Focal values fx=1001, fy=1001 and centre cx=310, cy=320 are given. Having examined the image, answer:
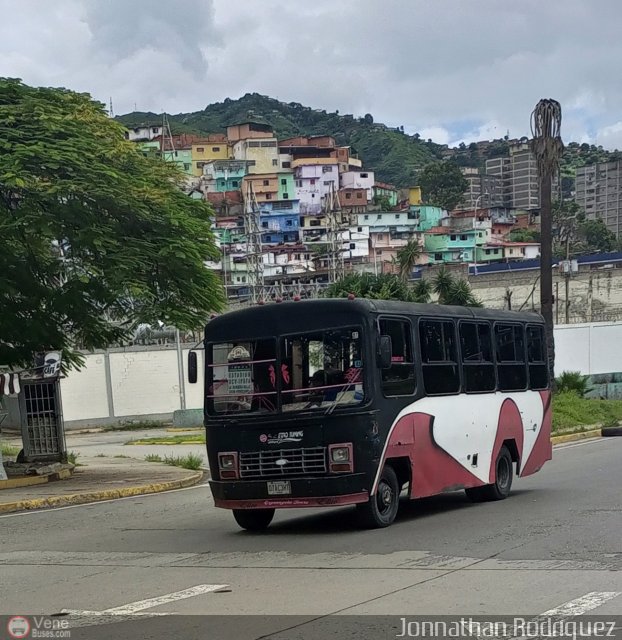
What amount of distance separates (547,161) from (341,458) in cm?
2144

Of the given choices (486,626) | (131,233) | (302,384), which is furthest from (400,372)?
(131,233)

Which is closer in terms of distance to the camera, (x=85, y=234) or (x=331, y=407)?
(x=331, y=407)

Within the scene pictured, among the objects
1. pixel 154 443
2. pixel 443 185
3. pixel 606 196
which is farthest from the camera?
pixel 606 196

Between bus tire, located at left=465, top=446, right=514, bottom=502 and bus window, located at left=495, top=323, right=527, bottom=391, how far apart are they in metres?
1.05

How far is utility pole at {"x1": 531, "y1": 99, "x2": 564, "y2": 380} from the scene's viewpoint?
101 feet

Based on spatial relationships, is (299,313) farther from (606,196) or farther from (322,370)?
(606,196)

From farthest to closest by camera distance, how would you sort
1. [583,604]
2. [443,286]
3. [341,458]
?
[443,286], [341,458], [583,604]

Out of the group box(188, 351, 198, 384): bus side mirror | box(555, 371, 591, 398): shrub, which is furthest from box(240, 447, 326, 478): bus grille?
box(555, 371, 591, 398): shrub

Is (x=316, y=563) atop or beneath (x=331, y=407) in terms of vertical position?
beneath

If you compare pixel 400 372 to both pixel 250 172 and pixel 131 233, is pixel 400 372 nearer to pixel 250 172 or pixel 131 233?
pixel 131 233

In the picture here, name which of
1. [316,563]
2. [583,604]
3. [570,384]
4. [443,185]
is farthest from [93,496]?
[443,185]

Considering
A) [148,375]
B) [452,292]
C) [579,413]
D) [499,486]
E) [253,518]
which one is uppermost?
[452,292]

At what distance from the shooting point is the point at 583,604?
302 inches

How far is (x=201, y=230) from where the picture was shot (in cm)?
1983
